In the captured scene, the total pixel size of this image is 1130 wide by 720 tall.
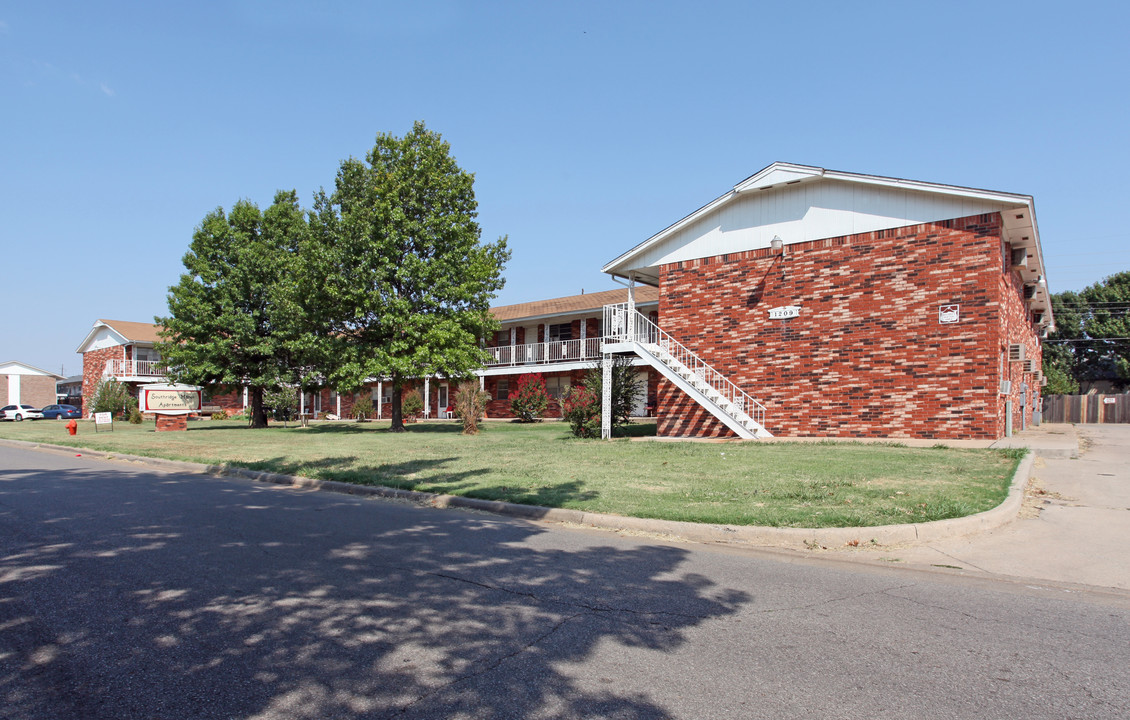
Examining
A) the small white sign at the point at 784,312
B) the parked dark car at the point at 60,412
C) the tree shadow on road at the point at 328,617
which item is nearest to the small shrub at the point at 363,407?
the parked dark car at the point at 60,412

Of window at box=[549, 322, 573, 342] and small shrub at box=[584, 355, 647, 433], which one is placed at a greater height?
window at box=[549, 322, 573, 342]

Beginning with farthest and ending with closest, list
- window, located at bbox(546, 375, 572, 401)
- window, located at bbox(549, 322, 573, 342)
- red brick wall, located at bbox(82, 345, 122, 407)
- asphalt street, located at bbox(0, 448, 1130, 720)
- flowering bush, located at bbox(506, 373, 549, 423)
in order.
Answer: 1. red brick wall, located at bbox(82, 345, 122, 407)
2. window, located at bbox(549, 322, 573, 342)
3. window, located at bbox(546, 375, 572, 401)
4. flowering bush, located at bbox(506, 373, 549, 423)
5. asphalt street, located at bbox(0, 448, 1130, 720)

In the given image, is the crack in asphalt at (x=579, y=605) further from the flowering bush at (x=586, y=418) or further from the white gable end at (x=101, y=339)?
the white gable end at (x=101, y=339)

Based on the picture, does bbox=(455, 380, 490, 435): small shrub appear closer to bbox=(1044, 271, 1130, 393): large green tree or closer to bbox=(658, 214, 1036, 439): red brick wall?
bbox=(658, 214, 1036, 439): red brick wall

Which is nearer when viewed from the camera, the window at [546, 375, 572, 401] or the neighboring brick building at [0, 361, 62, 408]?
the window at [546, 375, 572, 401]

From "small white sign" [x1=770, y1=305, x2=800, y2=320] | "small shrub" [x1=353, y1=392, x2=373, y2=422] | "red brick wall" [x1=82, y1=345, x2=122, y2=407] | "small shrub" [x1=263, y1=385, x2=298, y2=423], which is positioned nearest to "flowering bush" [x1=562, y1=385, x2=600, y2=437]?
"small white sign" [x1=770, y1=305, x2=800, y2=320]

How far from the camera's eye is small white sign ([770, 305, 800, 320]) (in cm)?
1803

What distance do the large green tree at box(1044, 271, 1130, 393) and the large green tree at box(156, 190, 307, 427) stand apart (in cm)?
5449

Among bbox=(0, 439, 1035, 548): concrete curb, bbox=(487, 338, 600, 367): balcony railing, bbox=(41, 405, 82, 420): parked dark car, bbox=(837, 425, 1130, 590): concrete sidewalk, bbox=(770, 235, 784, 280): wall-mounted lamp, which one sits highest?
bbox=(770, 235, 784, 280): wall-mounted lamp

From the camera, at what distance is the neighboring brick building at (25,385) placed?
56031mm

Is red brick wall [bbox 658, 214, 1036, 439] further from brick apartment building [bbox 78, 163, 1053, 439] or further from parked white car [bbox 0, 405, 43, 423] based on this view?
parked white car [bbox 0, 405, 43, 423]

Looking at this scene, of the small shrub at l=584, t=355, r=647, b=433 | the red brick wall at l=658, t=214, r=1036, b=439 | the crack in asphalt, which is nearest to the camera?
the crack in asphalt

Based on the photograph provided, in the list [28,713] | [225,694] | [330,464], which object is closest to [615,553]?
[225,694]

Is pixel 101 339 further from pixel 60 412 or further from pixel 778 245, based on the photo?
pixel 778 245
